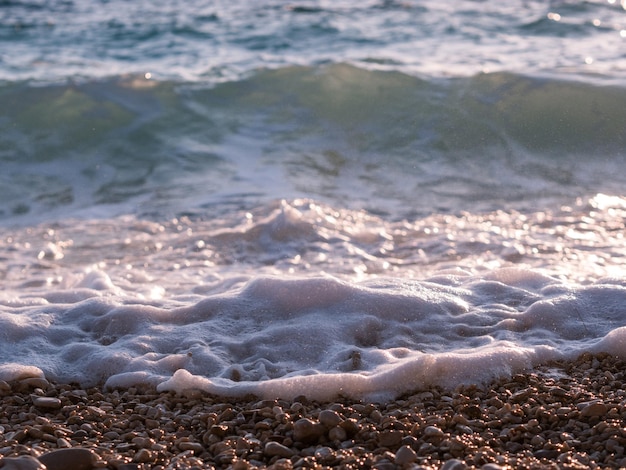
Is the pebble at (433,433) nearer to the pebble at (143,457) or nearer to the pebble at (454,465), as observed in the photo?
the pebble at (454,465)

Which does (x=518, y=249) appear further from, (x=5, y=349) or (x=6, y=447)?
(x=6, y=447)

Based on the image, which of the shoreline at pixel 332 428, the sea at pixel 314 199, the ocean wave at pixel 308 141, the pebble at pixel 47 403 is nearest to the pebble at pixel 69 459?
the shoreline at pixel 332 428

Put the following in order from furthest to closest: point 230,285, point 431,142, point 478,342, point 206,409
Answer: point 431,142, point 230,285, point 478,342, point 206,409

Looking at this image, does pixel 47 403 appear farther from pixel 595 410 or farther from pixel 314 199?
pixel 314 199

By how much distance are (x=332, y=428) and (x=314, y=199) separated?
123 inches

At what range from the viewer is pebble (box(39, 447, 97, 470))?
2.08m

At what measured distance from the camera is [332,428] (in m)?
2.29

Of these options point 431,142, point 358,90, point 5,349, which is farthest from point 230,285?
point 358,90

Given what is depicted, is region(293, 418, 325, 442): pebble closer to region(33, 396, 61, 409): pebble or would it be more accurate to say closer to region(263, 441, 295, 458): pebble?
region(263, 441, 295, 458): pebble

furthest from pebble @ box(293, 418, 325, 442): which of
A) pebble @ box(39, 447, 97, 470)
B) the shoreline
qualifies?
→ pebble @ box(39, 447, 97, 470)

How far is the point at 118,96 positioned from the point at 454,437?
6.25 meters

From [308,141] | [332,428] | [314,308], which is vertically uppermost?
[332,428]

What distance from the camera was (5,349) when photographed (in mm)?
3033

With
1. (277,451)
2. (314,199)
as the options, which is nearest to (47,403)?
(277,451)
